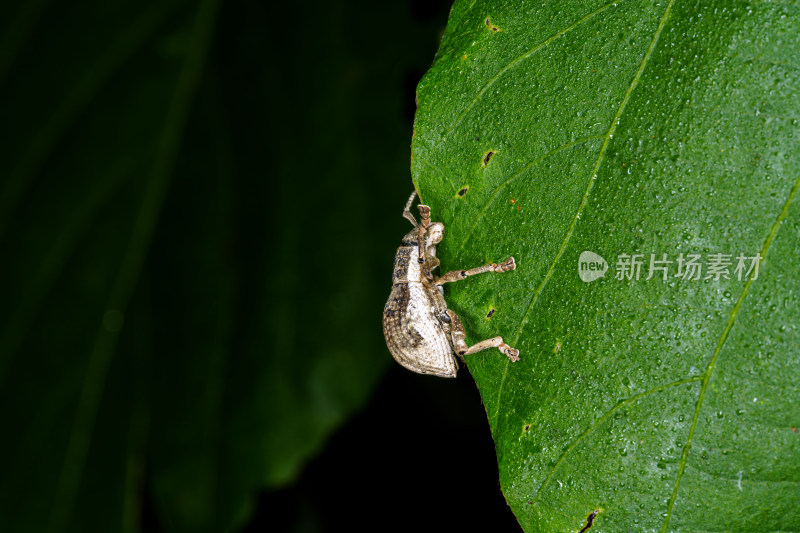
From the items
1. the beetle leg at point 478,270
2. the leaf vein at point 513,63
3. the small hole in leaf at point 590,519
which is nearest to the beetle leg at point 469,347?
the beetle leg at point 478,270

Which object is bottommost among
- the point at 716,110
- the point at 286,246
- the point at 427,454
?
the point at 427,454

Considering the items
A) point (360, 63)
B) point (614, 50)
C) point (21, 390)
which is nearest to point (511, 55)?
point (614, 50)

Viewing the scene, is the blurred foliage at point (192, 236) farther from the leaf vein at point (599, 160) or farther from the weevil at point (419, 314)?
the leaf vein at point (599, 160)

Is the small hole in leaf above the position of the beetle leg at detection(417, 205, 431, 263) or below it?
below

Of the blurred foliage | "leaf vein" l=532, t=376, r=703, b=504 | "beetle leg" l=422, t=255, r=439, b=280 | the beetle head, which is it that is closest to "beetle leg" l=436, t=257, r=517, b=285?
the beetle head

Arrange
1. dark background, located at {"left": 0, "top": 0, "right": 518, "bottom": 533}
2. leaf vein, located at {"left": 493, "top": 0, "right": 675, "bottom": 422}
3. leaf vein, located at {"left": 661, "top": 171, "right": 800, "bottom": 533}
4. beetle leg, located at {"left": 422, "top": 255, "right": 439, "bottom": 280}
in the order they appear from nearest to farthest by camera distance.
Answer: leaf vein, located at {"left": 661, "top": 171, "right": 800, "bottom": 533}
leaf vein, located at {"left": 493, "top": 0, "right": 675, "bottom": 422}
beetle leg, located at {"left": 422, "top": 255, "right": 439, "bottom": 280}
dark background, located at {"left": 0, "top": 0, "right": 518, "bottom": 533}

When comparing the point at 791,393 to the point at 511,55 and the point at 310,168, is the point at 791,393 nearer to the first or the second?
the point at 511,55

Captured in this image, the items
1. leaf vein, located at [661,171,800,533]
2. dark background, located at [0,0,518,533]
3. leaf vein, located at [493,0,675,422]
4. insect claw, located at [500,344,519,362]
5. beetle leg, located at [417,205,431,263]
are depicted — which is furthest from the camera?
dark background, located at [0,0,518,533]

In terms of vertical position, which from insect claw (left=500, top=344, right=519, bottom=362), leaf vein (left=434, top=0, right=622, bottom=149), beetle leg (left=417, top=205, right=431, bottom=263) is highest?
leaf vein (left=434, top=0, right=622, bottom=149)

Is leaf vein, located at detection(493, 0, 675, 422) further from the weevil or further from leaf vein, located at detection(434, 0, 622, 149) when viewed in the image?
the weevil
